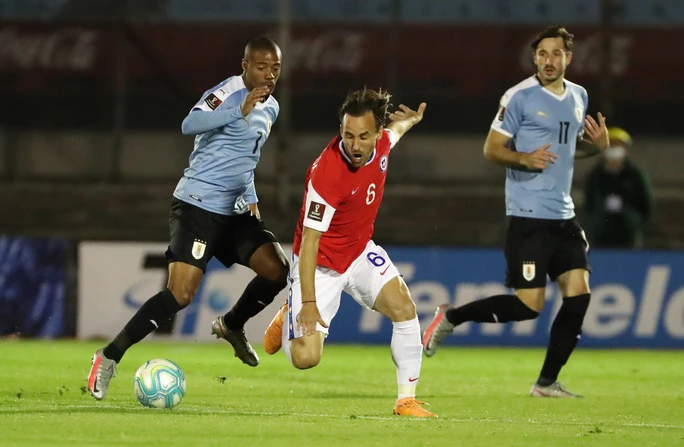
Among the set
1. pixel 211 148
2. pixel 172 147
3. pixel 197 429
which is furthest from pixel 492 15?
pixel 197 429

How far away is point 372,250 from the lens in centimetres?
765

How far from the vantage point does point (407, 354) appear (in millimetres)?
7367

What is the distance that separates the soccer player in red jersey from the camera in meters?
7.01

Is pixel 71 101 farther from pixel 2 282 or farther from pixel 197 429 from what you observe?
pixel 197 429

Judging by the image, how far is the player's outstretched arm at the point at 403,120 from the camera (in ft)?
25.8

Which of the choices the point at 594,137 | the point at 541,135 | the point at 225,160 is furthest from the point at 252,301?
the point at 594,137

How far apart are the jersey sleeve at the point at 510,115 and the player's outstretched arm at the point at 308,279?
211cm

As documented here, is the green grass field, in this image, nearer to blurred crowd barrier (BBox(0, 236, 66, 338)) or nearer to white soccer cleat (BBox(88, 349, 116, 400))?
white soccer cleat (BBox(88, 349, 116, 400))

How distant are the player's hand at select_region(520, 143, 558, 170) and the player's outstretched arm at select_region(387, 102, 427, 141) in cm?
77

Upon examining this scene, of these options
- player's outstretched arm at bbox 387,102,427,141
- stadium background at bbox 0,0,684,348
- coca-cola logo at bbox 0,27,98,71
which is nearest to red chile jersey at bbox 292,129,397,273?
player's outstretched arm at bbox 387,102,427,141

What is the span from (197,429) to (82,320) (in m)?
7.44

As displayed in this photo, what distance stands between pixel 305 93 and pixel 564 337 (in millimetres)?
13262

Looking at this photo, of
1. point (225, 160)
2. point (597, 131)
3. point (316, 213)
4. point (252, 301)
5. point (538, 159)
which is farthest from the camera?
point (597, 131)

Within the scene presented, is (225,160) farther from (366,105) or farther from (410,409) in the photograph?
(410,409)
